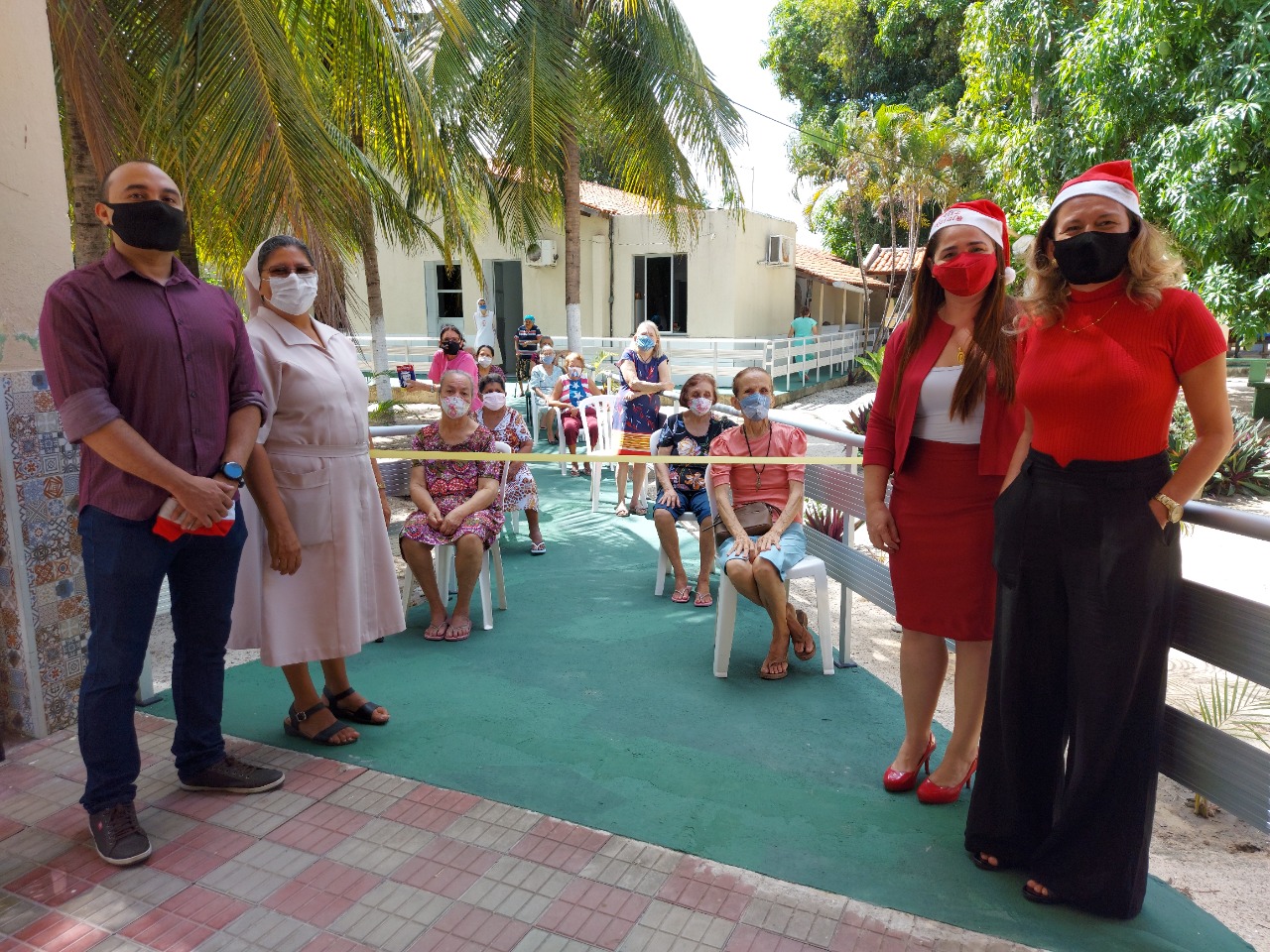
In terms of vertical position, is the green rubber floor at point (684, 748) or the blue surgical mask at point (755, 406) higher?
the blue surgical mask at point (755, 406)

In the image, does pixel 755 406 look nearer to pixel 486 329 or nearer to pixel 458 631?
pixel 458 631

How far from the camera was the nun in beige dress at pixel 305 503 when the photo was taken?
328 centimetres

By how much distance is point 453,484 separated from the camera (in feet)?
17.1

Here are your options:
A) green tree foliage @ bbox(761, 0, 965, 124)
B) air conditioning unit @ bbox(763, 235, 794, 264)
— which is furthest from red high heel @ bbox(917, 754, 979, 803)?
green tree foliage @ bbox(761, 0, 965, 124)

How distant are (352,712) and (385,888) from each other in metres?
1.28

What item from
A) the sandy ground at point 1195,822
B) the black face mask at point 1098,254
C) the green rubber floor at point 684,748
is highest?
the black face mask at point 1098,254

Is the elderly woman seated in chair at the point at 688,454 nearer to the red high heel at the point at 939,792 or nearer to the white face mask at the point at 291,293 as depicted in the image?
the red high heel at the point at 939,792

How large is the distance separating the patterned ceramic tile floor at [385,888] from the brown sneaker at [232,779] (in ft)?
0.15

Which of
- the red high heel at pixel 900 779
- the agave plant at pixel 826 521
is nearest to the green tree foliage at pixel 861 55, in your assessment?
the agave plant at pixel 826 521

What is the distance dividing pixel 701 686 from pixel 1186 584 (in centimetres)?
223

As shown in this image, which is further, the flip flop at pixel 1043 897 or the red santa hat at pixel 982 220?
the red santa hat at pixel 982 220

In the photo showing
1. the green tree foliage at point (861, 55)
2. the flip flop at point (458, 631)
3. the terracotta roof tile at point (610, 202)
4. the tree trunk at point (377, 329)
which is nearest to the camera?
the flip flop at point (458, 631)

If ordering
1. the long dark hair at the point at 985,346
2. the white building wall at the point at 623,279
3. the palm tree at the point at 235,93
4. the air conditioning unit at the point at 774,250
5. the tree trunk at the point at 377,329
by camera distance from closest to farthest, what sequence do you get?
the long dark hair at the point at 985,346
the palm tree at the point at 235,93
the tree trunk at the point at 377,329
the white building wall at the point at 623,279
the air conditioning unit at the point at 774,250

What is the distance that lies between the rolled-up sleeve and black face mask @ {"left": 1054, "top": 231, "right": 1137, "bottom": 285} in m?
2.71
